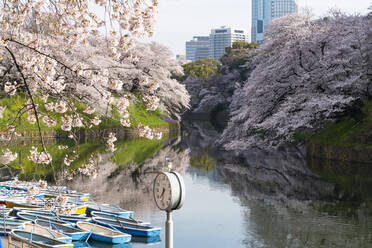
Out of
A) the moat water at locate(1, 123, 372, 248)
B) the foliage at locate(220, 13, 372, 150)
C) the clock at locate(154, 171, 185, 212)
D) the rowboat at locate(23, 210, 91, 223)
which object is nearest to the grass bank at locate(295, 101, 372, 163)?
the moat water at locate(1, 123, 372, 248)

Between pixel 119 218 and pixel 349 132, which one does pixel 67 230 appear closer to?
pixel 119 218

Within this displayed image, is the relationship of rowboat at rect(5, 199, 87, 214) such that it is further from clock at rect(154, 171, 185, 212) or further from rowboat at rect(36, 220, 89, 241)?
clock at rect(154, 171, 185, 212)

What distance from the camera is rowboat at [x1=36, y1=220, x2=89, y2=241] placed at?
44.5 ft

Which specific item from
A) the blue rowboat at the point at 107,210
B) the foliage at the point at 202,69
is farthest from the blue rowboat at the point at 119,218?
the foliage at the point at 202,69

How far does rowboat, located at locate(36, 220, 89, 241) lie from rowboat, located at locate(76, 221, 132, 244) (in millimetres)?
253

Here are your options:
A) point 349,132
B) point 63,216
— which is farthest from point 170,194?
point 349,132

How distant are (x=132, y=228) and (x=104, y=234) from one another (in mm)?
971

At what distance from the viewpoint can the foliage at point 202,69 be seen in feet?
256

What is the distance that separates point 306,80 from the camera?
89.7 ft

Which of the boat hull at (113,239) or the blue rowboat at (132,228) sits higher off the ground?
the blue rowboat at (132,228)

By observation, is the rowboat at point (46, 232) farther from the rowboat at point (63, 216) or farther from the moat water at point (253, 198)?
the moat water at point (253, 198)

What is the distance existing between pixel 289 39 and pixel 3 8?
78.7 feet

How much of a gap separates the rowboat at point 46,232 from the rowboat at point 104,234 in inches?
46.1

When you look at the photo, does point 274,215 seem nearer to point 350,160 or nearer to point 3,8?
point 350,160
